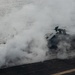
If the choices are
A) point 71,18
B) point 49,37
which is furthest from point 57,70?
point 71,18

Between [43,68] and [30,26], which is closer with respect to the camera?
[43,68]

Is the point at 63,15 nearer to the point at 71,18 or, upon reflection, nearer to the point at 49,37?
the point at 71,18

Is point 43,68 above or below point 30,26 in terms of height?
below

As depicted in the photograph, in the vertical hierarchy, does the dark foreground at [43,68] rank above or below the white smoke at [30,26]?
below

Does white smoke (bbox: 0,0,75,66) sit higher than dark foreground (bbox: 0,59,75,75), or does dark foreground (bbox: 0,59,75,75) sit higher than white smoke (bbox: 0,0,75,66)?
white smoke (bbox: 0,0,75,66)

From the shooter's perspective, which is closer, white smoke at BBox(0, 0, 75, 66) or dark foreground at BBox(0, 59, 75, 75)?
dark foreground at BBox(0, 59, 75, 75)
